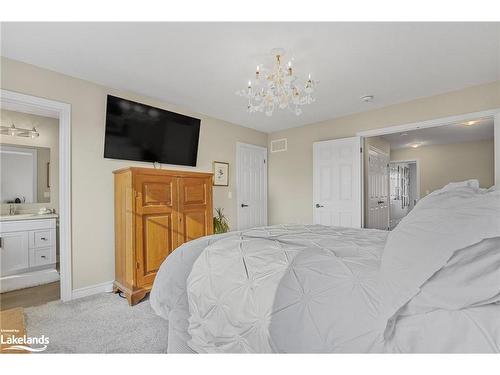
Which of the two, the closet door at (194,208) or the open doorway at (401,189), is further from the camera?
the open doorway at (401,189)

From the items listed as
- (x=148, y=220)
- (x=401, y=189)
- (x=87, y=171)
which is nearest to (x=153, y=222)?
(x=148, y=220)

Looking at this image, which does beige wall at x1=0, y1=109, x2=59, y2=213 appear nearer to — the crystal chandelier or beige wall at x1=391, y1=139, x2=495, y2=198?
the crystal chandelier

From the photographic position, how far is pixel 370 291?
100cm

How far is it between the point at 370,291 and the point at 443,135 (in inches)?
240

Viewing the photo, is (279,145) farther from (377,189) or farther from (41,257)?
(41,257)

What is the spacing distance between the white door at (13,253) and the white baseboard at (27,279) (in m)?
0.09

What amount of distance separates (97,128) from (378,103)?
3.66m

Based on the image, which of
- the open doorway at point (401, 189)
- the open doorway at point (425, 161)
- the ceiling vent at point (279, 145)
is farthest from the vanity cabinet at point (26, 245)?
the open doorway at point (401, 189)

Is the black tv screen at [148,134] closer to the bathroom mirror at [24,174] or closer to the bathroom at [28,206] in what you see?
the bathroom at [28,206]

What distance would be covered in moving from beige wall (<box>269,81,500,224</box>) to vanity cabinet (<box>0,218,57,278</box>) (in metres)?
3.63

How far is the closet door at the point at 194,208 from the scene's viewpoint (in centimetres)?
302

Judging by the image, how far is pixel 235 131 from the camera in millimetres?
4555
